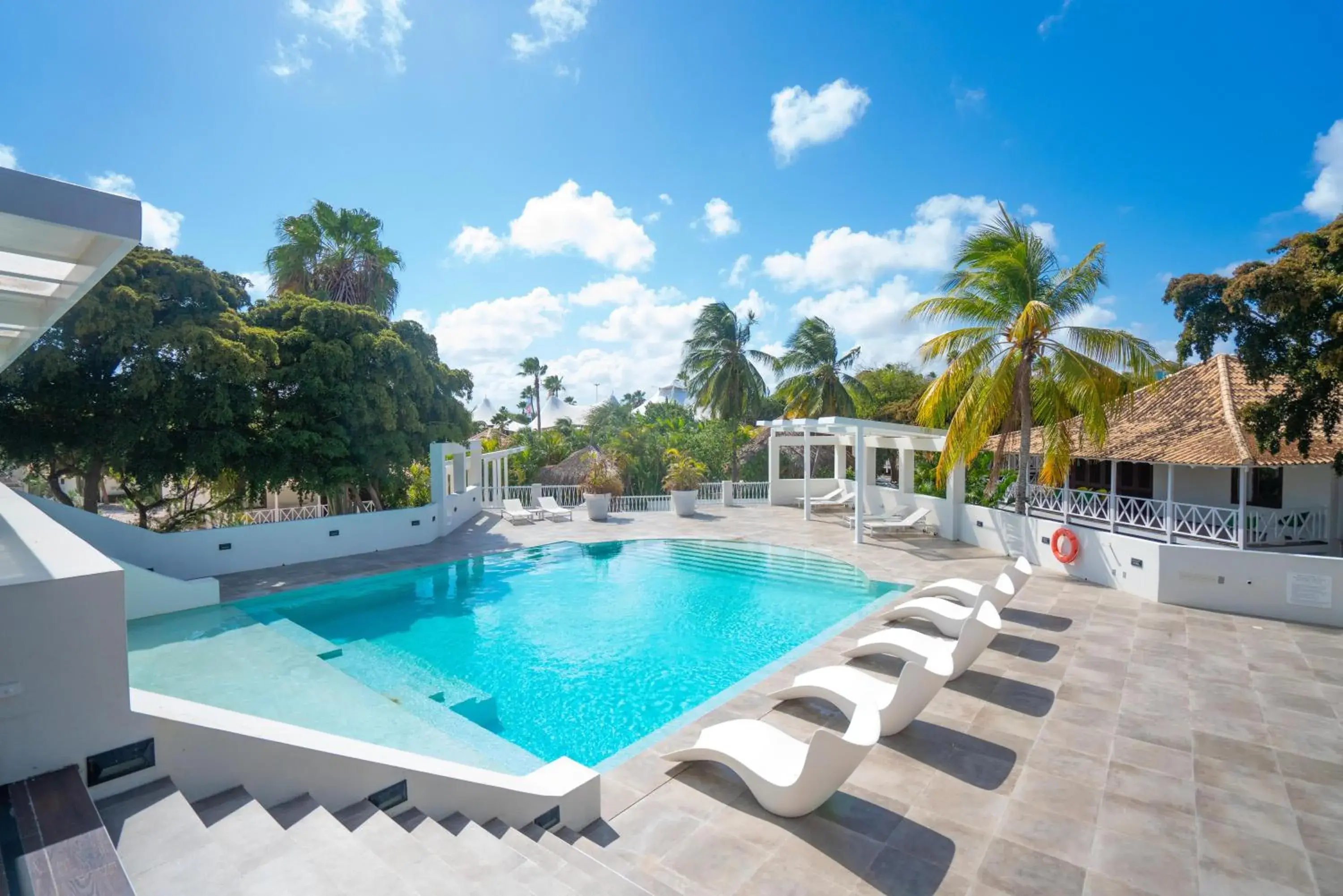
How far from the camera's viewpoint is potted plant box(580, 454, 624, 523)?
19.5 m

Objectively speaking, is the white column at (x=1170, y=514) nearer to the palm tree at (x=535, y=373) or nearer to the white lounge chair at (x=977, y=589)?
the white lounge chair at (x=977, y=589)

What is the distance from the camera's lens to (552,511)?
65.0 feet

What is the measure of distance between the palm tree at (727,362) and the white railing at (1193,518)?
493 inches

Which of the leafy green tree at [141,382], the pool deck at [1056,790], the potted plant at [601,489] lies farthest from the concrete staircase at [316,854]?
the potted plant at [601,489]

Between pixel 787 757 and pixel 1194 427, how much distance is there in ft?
40.6

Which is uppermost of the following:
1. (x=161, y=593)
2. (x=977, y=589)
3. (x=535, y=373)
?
(x=535, y=373)

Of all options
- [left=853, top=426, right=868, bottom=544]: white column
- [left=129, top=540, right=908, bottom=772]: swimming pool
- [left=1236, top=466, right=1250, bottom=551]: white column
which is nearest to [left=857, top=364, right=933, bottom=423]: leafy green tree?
[left=853, top=426, right=868, bottom=544]: white column

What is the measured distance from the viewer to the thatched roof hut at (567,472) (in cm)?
2579

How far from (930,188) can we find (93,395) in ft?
62.5

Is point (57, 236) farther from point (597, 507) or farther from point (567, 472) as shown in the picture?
point (567, 472)

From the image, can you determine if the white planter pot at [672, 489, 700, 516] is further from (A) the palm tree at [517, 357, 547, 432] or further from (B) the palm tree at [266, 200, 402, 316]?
(A) the palm tree at [517, 357, 547, 432]

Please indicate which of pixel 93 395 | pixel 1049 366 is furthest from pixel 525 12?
pixel 1049 366

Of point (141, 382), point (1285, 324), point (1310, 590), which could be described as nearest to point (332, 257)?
point (141, 382)

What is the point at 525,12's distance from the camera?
34.8ft
